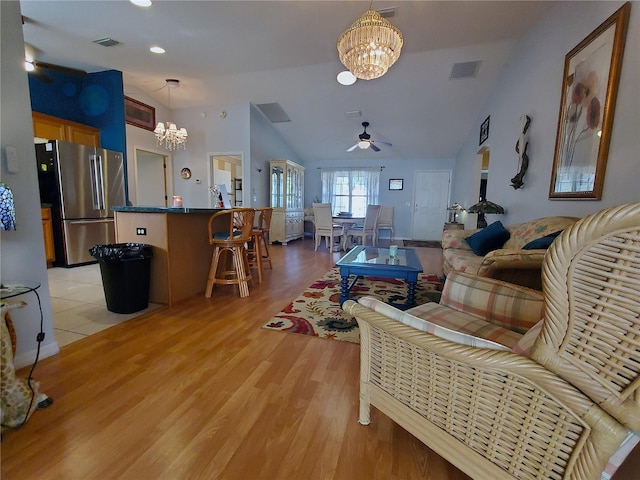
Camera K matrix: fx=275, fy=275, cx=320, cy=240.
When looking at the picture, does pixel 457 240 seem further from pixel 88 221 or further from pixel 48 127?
pixel 48 127

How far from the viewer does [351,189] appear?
327 inches

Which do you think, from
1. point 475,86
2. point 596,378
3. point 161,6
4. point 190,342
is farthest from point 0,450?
point 475,86

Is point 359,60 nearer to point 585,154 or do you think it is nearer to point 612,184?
point 585,154

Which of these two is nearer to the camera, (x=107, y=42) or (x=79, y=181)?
(x=107, y=42)

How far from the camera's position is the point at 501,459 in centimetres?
75

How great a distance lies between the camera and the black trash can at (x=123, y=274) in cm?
220

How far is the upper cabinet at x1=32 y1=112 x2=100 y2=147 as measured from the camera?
3.98 meters

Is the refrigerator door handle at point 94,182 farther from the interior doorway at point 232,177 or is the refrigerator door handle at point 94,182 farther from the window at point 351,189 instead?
the window at point 351,189

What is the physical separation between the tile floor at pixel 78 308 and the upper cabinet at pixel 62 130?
2175 millimetres

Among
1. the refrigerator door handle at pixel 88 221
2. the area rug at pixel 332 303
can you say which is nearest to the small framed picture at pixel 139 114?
the refrigerator door handle at pixel 88 221

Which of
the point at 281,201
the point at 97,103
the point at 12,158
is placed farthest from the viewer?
the point at 281,201

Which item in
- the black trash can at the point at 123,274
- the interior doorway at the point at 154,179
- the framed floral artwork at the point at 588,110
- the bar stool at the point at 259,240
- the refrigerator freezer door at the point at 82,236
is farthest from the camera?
the interior doorway at the point at 154,179

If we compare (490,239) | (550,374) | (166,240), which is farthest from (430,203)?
(550,374)

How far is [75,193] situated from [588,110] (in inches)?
227
